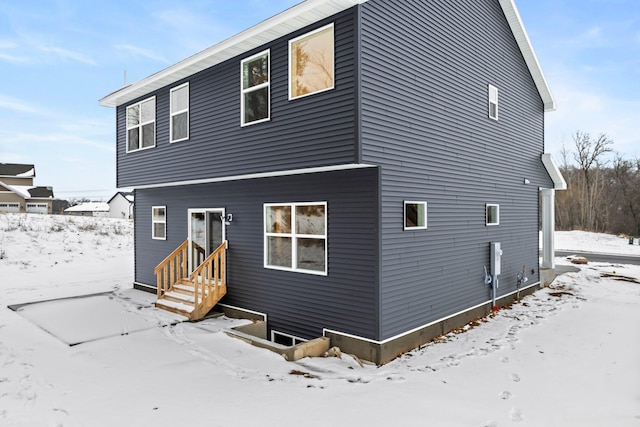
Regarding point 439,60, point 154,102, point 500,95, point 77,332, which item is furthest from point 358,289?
point 154,102

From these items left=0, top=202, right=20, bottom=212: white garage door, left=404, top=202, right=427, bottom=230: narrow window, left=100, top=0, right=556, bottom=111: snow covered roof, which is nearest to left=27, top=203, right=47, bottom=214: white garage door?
left=0, top=202, right=20, bottom=212: white garage door

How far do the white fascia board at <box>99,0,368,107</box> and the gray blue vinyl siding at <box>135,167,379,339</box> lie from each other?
2665 mm

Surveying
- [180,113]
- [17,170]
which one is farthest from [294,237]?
[17,170]

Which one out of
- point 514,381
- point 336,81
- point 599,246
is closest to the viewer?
point 514,381

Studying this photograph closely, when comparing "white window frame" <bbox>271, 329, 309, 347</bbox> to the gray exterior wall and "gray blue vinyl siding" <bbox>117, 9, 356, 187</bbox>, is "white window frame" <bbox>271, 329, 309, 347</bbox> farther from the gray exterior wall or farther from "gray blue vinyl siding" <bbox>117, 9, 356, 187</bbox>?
Result: "gray blue vinyl siding" <bbox>117, 9, 356, 187</bbox>

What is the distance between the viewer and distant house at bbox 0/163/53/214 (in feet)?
138

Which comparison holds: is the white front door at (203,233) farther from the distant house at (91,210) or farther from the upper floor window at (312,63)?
the distant house at (91,210)

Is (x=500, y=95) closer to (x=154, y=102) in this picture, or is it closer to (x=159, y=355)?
(x=154, y=102)

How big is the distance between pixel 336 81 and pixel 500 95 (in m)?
6.25

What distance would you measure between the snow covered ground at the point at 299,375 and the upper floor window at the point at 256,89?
4.40 metres

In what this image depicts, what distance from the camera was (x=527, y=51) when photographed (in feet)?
36.4

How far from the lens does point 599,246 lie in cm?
2727

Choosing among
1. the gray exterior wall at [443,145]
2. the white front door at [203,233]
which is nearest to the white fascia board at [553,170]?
the gray exterior wall at [443,145]

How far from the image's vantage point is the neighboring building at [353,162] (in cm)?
642
